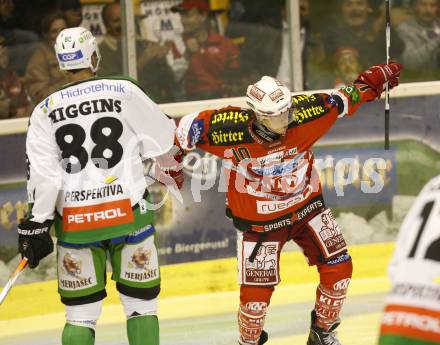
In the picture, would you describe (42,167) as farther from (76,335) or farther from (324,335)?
(324,335)

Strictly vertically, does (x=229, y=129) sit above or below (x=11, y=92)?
above

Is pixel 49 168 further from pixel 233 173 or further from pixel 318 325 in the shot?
pixel 318 325

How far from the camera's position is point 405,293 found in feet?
9.35

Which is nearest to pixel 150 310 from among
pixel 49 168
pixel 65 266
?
pixel 65 266

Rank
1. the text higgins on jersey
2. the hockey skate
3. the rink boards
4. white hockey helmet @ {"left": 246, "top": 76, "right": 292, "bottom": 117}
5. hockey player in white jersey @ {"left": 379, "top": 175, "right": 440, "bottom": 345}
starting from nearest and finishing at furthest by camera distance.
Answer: hockey player in white jersey @ {"left": 379, "top": 175, "right": 440, "bottom": 345} → the text higgins on jersey → white hockey helmet @ {"left": 246, "top": 76, "right": 292, "bottom": 117} → the hockey skate → the rink boards

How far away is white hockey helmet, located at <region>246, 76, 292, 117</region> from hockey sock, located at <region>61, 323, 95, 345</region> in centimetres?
126

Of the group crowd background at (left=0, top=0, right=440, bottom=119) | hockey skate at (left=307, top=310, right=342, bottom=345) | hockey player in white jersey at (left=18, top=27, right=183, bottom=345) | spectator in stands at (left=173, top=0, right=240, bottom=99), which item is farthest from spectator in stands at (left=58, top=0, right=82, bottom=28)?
hockey skate at (left=307, top=310, right=342, bottom=345)

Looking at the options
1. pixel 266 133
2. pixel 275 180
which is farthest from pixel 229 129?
pixel 275 180

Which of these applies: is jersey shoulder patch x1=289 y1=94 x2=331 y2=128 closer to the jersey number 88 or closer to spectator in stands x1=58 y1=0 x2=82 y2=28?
the jersey number 88

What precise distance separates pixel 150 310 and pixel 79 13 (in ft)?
10.0

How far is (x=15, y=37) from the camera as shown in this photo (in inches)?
290

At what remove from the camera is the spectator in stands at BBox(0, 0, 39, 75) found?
7.32 meters

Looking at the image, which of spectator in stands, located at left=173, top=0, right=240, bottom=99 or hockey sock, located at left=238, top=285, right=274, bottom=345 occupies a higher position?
spectator in stands, located at left=173, top=0, right=240, bottom=99

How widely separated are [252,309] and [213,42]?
8.98ft
